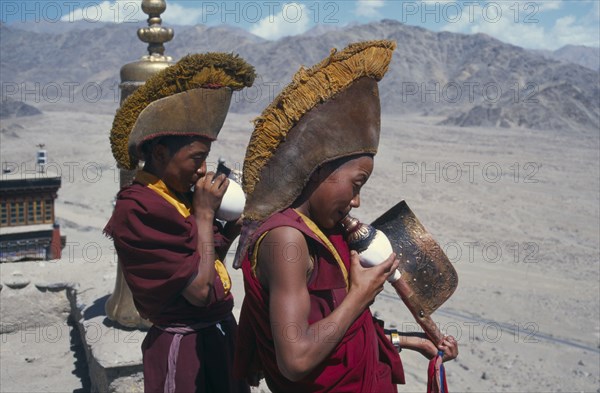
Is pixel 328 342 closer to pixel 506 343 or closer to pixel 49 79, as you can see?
pixel 506 343

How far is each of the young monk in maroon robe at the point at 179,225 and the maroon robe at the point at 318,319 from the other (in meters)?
0.45

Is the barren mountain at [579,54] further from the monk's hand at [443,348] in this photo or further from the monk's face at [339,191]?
the monk's face at [339,191]

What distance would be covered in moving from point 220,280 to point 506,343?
5.27 meters

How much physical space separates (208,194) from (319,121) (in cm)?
74

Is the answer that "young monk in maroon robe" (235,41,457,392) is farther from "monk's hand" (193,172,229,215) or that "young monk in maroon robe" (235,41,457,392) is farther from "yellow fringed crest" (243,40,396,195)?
"monk's hand" (193,172,229,215)

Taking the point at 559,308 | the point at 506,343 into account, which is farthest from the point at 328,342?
the point at 559,308

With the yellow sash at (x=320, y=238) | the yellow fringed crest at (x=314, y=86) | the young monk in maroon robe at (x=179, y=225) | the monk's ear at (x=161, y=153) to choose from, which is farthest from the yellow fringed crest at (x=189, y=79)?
the yellow sash at (x=320, y=238)

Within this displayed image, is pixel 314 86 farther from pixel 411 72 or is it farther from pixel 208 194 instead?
pixel 411 72

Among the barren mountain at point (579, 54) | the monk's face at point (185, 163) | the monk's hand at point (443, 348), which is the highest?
the barren mountain at point (579, 54)

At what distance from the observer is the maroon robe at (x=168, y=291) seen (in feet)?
7.80

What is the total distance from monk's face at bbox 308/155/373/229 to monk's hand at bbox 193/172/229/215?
2.10 ft

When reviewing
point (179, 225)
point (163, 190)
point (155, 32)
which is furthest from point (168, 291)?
point (155, 32)

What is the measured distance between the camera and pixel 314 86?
192 centimetres

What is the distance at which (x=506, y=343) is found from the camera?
6.97 meters
